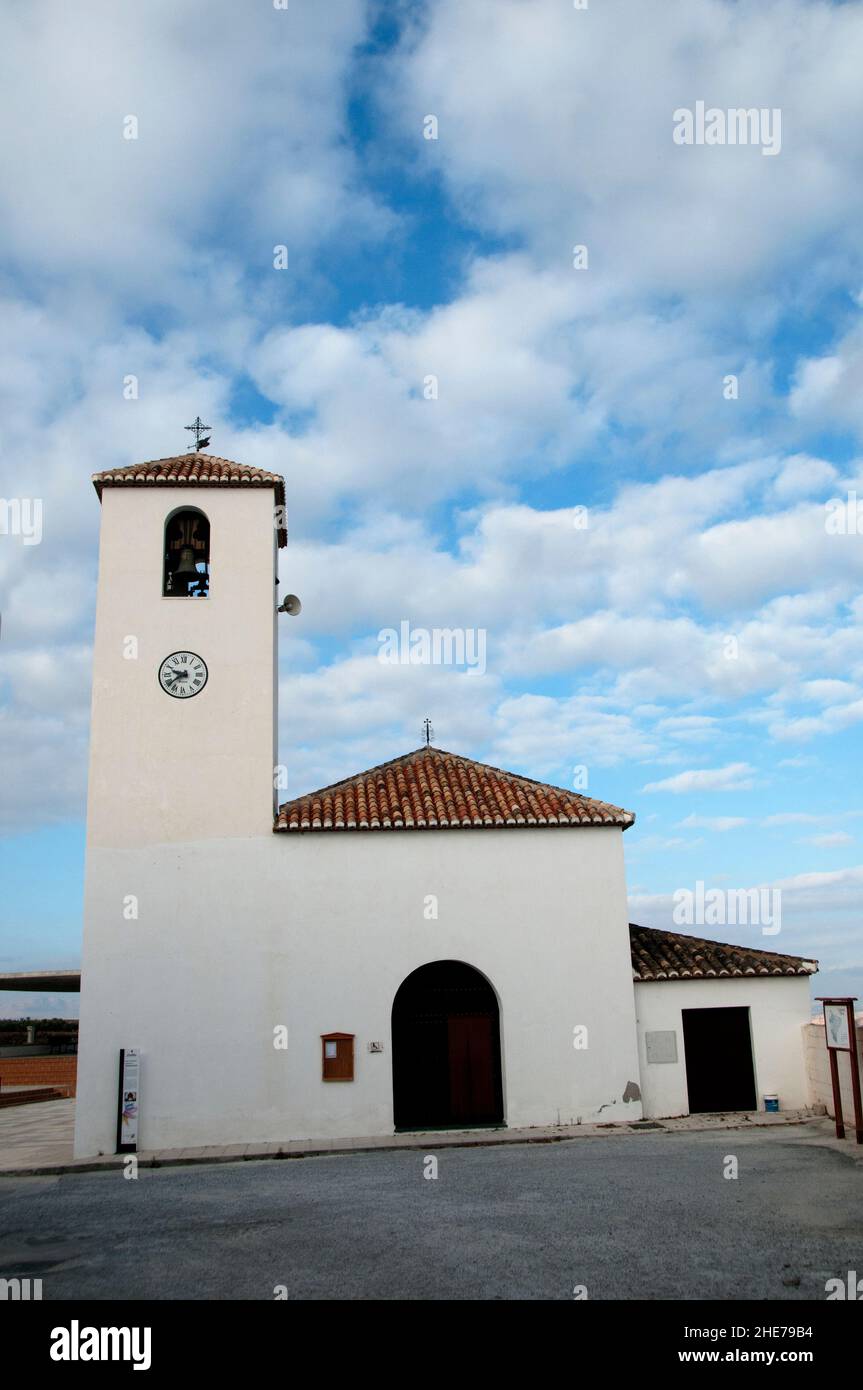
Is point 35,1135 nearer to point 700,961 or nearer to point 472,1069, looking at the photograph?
point 472,1069

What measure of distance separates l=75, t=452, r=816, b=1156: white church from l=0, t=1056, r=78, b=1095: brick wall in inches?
747

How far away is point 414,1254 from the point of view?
8.01 metres

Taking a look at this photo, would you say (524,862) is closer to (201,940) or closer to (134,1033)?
(201,940)

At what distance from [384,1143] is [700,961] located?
6.17 m

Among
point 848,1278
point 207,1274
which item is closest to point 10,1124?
point 207,1274

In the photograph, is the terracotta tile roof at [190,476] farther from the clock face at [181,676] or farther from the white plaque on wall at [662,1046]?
the white plaque on wall at [662,1046]

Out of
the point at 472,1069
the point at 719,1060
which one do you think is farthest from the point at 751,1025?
the point at 472,1069

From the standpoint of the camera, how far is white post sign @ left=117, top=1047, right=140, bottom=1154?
15.4 metres

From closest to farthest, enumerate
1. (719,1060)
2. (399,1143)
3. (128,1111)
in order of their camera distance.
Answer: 1. (399,1143)
2. (128,1111)
3. (719,1060)

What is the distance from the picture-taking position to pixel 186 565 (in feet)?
59.4

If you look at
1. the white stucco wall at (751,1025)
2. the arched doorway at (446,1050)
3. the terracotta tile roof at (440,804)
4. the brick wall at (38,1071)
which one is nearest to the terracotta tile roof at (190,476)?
the terracotta tile roof at (440,804)

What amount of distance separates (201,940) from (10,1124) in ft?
33.0

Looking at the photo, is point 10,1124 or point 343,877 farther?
point 10,1124

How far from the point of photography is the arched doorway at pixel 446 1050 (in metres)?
16.3
